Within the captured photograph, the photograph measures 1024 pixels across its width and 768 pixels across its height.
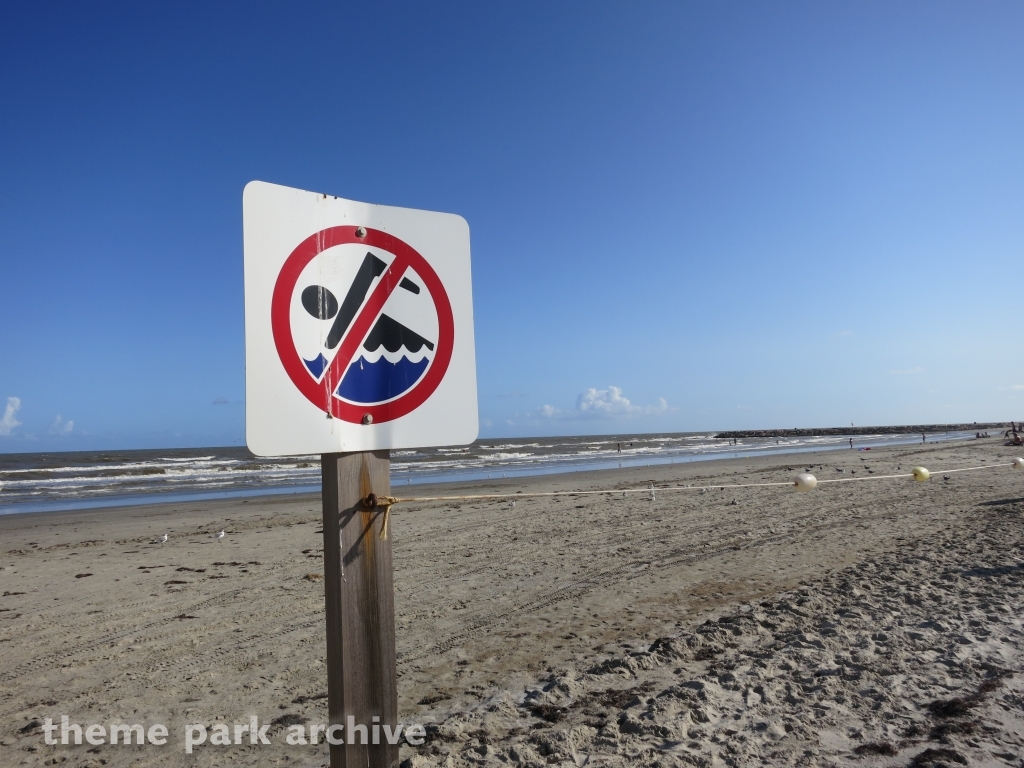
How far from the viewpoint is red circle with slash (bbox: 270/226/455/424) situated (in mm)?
1559

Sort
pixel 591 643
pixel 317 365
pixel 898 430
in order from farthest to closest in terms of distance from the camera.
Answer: pixel 898 430 → pixel 591 643 → pixel 317 365

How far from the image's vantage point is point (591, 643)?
4430mm

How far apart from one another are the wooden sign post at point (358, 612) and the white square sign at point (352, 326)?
0.10m

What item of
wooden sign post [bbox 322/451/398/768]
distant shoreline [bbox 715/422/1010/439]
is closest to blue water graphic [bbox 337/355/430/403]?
wooden sign post [bbox 322/451/398/768]

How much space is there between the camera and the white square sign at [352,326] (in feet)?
5.03

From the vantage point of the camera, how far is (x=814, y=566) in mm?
6250

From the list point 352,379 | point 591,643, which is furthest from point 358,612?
point 591,643

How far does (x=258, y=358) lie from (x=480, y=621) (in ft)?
13.9

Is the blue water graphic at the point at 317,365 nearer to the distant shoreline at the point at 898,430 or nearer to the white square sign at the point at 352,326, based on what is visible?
the white square sign at the point at 352,326

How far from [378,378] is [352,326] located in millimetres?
168

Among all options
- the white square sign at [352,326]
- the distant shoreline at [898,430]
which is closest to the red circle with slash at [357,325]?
the white square sign at [352,326]

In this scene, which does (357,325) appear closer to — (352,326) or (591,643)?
(352,326)

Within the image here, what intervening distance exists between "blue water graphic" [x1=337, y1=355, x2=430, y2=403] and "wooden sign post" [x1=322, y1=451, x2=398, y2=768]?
18 cm

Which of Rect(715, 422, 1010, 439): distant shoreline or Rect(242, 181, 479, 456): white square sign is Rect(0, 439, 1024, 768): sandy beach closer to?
Rect(242, 181, 479, 456): white square sign
